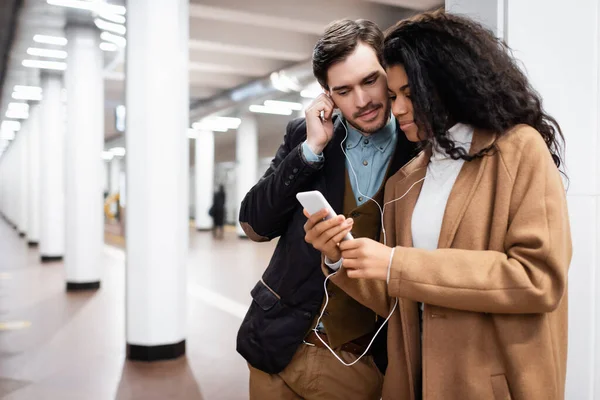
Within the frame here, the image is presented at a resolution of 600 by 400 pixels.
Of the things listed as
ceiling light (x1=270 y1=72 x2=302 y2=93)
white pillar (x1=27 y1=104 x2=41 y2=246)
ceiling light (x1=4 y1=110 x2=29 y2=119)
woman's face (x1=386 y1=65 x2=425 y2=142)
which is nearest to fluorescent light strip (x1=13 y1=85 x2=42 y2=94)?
white pillar (x1=27 y1=104 x2=41 y2=246)

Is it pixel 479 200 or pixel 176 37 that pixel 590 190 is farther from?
pixel 176 37

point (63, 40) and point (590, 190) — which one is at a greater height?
point (63, 40)

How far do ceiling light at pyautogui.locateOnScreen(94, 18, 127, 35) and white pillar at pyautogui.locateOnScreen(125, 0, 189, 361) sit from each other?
336 cm

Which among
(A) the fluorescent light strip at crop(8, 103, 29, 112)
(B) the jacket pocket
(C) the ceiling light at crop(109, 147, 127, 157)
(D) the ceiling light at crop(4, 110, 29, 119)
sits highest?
(A) the fluorescent light strip at crop(8, 103, 29, 112)

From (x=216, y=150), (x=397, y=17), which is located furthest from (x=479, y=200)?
(x=216, y=150)

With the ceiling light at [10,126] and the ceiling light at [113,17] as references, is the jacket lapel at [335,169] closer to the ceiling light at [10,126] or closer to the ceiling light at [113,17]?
the ceiling light at [113,17]

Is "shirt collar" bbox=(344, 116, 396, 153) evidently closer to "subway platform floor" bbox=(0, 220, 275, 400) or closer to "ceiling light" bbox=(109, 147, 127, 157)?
"subway platform floor" bbox=(0, 220, 275, 400)

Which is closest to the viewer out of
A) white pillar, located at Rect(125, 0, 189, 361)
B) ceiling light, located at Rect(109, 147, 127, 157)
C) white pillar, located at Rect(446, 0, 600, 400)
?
white pillar, located at Rect(446, 0, 600, 400)

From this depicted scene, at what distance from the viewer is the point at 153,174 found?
17.4 ft

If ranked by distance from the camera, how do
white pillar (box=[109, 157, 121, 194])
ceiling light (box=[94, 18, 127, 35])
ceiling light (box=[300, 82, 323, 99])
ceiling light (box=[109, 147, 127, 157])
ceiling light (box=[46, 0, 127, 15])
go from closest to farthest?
ceiling light (box=[46, 0, 127, 15])
ceiling light (box=[94, 18, 127, 35])
ceiling light (box=[300, 82, 323, 99])
ceiling light (box=[109, 147, 127, 157])
white pillar (box=[109, 157, 121, 194])

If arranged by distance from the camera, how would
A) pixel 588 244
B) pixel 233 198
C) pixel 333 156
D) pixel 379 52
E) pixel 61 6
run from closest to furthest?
pixel 379 52 < pixel 333 156 < pixel 588 244 < pixel 61 6 < pixel 233 198

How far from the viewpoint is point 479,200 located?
1377mm

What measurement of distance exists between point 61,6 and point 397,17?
536 cm

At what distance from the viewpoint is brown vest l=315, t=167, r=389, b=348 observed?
175 cm
